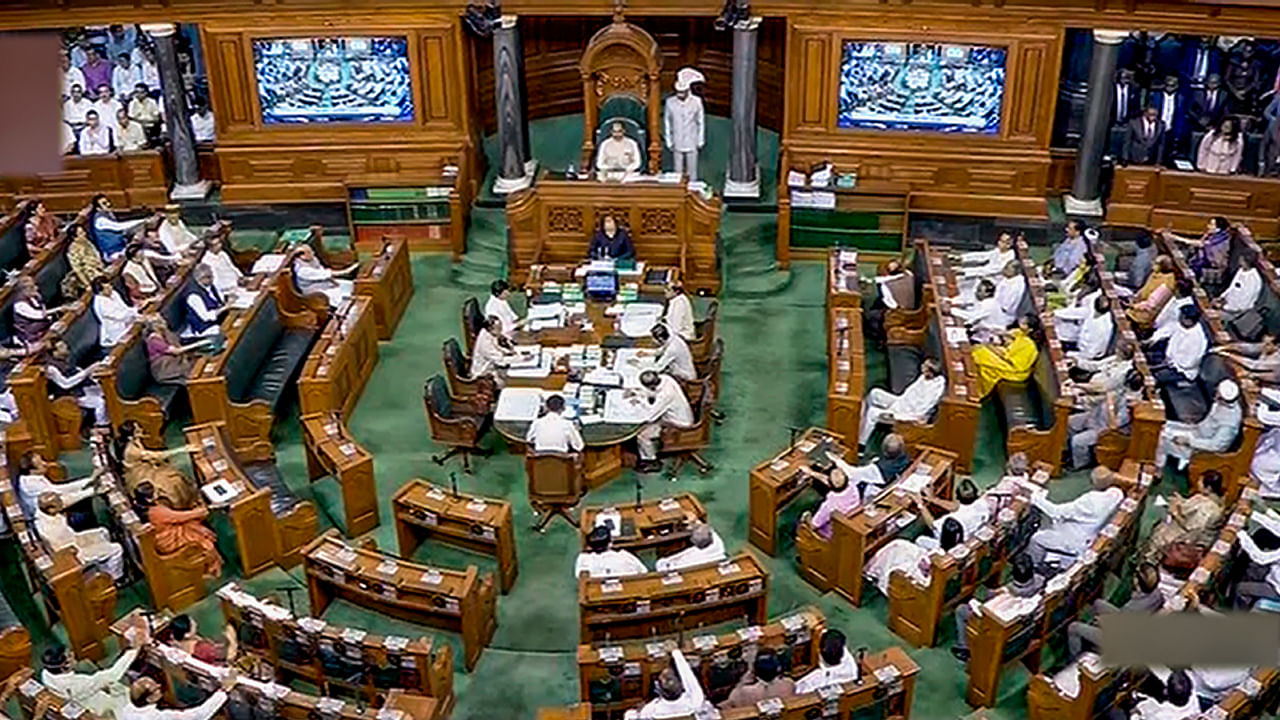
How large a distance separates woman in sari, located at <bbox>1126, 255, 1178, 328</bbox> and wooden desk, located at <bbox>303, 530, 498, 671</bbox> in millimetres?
7888

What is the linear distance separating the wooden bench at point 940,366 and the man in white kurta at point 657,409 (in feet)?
6.87

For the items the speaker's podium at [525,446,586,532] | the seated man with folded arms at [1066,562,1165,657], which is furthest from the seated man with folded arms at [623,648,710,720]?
the speaker's podium at [525,446,586,532]

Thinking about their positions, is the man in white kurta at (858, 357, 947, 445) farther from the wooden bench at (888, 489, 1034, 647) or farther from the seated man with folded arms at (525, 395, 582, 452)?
the seated man with folded arms at (525, 395, 582, 452)

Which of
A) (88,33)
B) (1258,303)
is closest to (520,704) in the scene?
(1258,303)

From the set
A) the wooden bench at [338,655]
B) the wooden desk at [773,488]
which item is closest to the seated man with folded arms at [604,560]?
the wooden bench at [338,655]

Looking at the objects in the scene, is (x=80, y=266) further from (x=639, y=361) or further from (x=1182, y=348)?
(x=1182, y=348)

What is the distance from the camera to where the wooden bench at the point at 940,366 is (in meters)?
12.5

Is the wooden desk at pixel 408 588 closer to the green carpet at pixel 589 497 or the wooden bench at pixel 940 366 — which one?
the green carpet at pixel 589 497

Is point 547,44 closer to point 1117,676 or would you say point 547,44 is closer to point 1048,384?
point 1048,384

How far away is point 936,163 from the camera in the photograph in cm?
1686

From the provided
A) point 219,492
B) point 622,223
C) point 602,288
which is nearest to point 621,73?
point 622,223

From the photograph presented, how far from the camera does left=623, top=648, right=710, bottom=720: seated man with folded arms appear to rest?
8.80 m

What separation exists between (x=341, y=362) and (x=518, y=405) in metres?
2.09

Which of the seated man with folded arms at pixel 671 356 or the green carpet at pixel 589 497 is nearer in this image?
the green carpet at pixel 589 497
